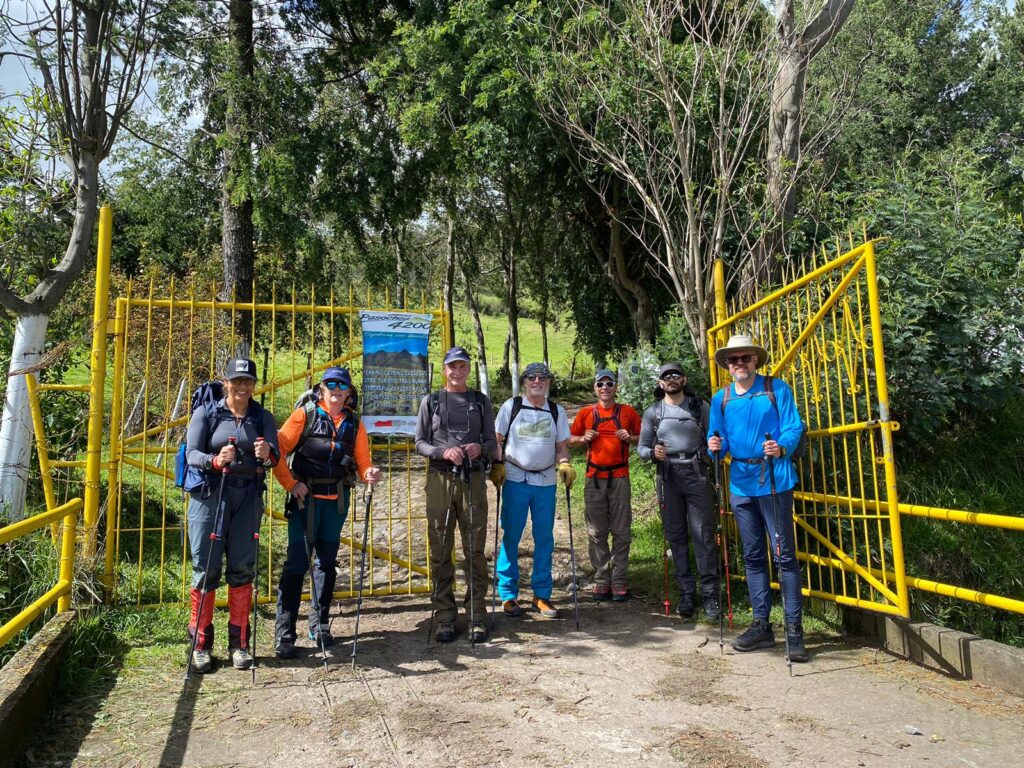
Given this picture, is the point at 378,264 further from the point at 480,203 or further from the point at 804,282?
the point at 804,282

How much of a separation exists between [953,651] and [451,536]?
338cm

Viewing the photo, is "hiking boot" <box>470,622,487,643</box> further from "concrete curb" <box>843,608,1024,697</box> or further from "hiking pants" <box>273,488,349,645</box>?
"concrete curb" <box>843,608,1024,697</box>

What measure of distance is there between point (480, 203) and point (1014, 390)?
1341cm

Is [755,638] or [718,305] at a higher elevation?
[718,305]

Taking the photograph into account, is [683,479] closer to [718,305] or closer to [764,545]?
[764,545]

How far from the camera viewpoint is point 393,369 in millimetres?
6109

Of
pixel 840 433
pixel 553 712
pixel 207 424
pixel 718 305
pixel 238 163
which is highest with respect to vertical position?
pixel 238 163

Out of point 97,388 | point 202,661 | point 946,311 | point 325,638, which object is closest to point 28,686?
point 202,661

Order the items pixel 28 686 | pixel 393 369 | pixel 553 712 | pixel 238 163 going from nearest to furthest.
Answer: pixel 28 686 → pixel 553 712 → pixel 393 369 → pixel 238 163

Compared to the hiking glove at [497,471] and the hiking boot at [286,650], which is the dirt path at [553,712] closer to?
the hiking boot at [286,650]

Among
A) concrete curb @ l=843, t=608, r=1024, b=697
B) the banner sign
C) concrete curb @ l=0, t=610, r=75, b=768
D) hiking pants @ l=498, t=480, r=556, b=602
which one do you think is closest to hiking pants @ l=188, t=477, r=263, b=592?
concrete curb @ l=0, t=610, r=75, b=768

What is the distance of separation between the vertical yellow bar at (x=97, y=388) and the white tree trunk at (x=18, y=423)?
3.49 feet

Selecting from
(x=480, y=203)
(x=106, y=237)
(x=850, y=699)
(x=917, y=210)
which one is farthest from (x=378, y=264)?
(x=850, y=699)

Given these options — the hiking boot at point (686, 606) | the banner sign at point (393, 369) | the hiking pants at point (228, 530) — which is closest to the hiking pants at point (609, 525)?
the hiking boot at point (686, 606)
